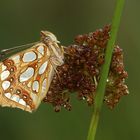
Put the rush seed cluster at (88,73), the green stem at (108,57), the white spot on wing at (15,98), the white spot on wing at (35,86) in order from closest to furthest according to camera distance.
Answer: the green stem at (108,57)
the rush seed cluster at (88,73)
the white spot on wing at (15,98)
the white spot on wing at (35,86)

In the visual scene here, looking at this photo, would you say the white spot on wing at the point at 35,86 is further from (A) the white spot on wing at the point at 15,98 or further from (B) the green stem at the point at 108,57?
(B) the green stem at the point at 108,57

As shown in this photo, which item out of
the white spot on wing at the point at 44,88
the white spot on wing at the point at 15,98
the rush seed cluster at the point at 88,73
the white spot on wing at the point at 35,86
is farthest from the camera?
the white spot on wing at the point at 35,86

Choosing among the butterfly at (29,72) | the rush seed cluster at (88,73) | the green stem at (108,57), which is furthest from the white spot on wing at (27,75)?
the green stem at (108,57)

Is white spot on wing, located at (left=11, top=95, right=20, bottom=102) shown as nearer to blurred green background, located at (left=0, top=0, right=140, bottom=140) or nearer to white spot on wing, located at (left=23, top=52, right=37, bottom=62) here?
white spot on wing, located at (left=23, top=52, right=37, bottom=62)

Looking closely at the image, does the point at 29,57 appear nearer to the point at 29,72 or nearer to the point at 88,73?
the point at 29,72

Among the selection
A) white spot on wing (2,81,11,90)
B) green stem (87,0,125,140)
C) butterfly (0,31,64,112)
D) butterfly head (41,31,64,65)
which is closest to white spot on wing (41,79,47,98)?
butterfly (0,31,64,112)

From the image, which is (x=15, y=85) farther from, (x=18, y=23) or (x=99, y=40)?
(x=18, y=23)

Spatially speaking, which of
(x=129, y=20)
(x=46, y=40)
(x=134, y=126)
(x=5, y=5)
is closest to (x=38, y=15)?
(x=5, y=5)

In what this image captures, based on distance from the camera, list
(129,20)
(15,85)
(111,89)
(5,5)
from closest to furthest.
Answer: (111,89) → (15,85) → (129,20) → (5,5)
